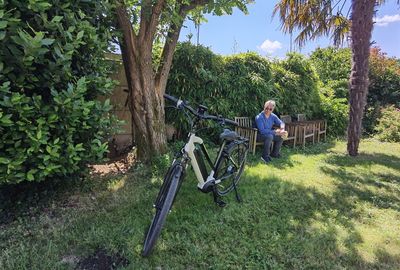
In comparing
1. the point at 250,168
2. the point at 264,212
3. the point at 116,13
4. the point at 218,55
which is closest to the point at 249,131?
the point at 250,168

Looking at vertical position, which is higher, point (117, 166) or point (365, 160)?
point (117, 166)

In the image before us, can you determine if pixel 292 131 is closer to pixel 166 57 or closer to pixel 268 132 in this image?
pixel 268 132

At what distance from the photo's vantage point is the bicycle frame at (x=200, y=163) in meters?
2.97

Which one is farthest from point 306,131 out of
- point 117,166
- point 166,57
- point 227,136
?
point 117,166

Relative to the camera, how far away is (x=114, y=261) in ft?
8.20

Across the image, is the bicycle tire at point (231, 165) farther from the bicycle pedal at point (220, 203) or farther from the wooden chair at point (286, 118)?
the wooden chair at point (286, 118)

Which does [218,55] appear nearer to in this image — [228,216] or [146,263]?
[228,216]

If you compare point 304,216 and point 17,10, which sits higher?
point 17,10

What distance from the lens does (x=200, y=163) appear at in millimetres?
3236

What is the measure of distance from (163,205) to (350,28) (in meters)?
5.86

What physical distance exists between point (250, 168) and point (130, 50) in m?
2.62

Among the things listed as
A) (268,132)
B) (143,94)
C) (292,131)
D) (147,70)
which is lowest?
(292,131)

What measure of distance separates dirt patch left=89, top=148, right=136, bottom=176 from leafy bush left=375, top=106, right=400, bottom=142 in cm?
763

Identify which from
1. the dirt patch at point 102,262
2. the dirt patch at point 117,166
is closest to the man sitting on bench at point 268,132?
the dirt patch at point 117,166
